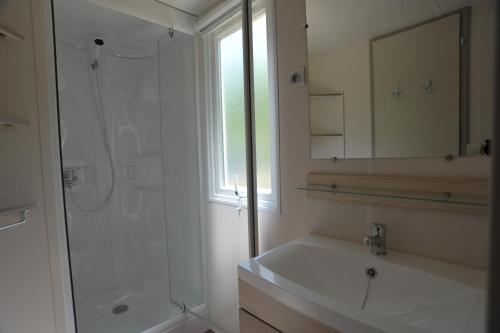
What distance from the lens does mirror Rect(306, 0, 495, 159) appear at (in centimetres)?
74

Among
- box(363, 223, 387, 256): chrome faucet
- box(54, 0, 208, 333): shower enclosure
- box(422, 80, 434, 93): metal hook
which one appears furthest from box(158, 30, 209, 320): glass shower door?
box(422, 80, 434, 93): metal hook

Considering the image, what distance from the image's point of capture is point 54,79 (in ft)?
3.93

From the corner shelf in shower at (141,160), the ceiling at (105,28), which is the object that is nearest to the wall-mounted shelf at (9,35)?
the ceiling at (105,28)

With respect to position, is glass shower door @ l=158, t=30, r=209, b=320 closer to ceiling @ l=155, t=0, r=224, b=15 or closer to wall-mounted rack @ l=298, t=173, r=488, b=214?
ceiling @ l=155, t=0, r=224, b=15

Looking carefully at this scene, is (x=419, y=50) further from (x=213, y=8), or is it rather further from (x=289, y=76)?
(x=213, y=8)

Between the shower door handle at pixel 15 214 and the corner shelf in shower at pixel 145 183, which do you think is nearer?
the shower door handle at pixel 15 214

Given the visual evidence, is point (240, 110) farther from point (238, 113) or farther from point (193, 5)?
point (193, 5)

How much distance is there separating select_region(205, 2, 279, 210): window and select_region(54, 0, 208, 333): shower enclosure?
0.18 metres

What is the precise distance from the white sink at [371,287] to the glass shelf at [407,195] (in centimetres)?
20

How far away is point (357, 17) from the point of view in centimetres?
98

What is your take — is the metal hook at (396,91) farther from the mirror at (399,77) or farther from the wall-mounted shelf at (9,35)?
the wall-mounted shelf at (9,35)

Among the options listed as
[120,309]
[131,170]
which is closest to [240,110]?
[131,170]

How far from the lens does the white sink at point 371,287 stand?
58 cm

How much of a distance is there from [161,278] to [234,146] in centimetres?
118
